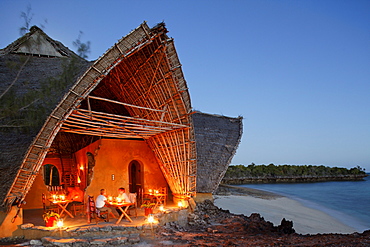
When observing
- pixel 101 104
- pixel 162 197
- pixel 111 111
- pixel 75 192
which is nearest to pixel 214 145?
pixel 162 197

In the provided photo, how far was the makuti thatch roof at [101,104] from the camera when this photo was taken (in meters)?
6.04

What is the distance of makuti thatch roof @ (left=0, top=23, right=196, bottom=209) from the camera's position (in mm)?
6043

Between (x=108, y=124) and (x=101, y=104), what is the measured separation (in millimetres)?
4578

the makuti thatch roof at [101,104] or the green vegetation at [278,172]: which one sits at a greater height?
the makuti thatch roof at [101,104]

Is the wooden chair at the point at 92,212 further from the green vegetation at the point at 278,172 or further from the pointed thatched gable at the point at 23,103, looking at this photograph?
the green vegetation at the point at 278,172

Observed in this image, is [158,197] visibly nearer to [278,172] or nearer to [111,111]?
[111,111]

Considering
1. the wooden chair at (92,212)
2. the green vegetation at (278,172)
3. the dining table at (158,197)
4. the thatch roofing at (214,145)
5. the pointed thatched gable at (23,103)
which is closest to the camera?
the pointed thatched gable at (23,103)

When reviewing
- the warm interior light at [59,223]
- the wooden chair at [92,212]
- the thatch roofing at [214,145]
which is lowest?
the warm interior light at [59,223]

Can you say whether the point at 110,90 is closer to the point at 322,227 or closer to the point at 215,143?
the point at 215,143

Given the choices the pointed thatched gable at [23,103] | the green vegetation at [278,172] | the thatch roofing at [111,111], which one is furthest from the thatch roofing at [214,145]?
the green vegetation at [278,172]

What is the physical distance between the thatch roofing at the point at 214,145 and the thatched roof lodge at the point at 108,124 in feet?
0.15

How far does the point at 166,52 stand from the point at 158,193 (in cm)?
481

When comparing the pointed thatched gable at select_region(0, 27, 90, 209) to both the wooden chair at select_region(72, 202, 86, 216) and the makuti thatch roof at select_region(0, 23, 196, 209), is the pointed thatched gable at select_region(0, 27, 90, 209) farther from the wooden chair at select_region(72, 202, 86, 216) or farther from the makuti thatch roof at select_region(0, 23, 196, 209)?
the wooden chair at select_region(72, 202, 86, 216)

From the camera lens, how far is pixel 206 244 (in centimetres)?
708
